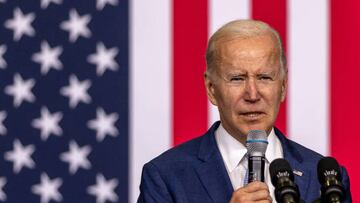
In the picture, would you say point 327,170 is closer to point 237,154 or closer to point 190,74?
point 237,154

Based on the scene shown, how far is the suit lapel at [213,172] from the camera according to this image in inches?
102

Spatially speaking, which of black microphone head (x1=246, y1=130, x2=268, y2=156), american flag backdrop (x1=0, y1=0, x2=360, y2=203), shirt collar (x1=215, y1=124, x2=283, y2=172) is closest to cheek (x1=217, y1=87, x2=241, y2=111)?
shirt collar (x1=215, y1=124, x2=283, y2=172)

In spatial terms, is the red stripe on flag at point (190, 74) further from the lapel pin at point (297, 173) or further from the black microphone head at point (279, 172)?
the black microphone head at point (279, 172)

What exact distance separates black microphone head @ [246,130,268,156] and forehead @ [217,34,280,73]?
17.8 inches

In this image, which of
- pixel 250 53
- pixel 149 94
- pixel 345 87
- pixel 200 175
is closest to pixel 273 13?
pixel 345 87

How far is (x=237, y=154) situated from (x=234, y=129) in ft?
0.23

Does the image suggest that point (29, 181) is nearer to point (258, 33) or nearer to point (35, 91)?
point (35, 91)

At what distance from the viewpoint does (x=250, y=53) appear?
260 cm

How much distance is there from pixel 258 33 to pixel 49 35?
3.88 feet

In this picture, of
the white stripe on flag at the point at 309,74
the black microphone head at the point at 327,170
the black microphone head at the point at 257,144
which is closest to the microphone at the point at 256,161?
the black microphone head at the point at 257,144

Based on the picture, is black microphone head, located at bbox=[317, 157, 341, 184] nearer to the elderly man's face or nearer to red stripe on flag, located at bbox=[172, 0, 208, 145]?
the elderly man's face

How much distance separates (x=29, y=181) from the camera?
11.7 feet

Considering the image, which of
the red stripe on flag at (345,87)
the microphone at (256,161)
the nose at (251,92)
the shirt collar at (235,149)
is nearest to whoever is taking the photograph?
the microphone at (256,161)

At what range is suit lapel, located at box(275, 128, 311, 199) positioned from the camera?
2582 millimetres
